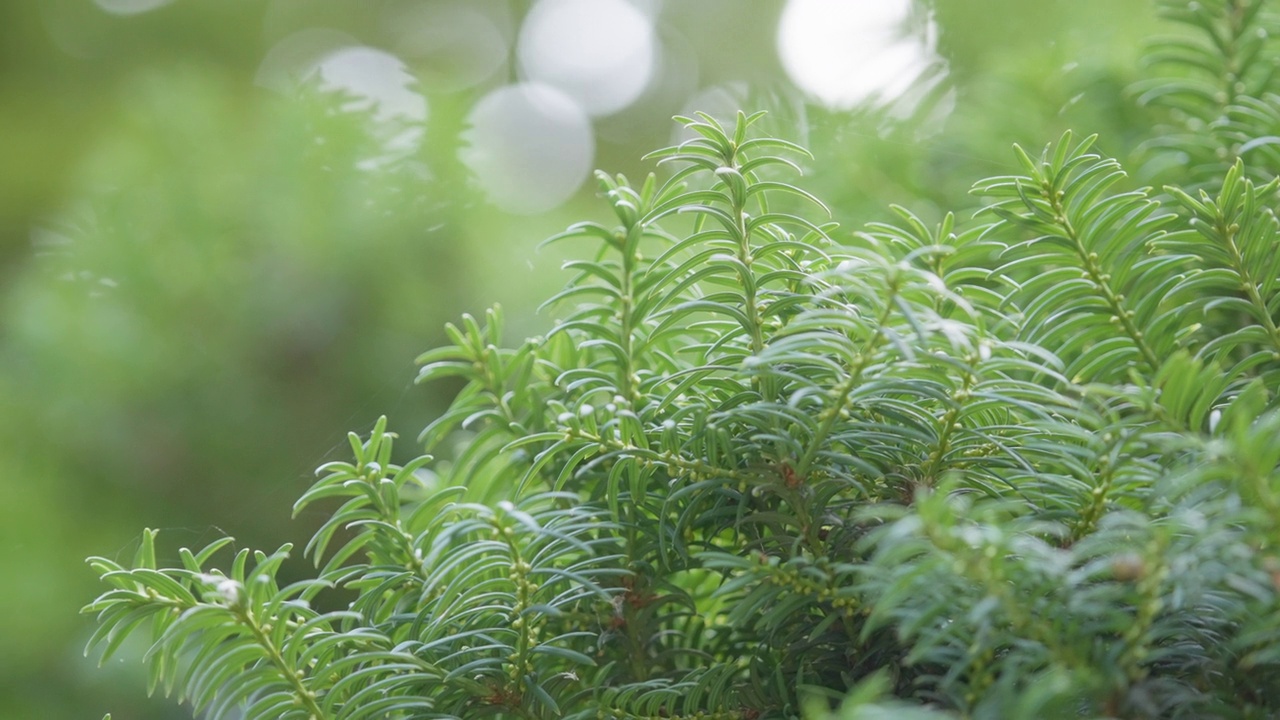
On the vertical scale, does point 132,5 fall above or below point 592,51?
above

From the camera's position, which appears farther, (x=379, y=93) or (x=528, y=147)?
(x=528, y=147)

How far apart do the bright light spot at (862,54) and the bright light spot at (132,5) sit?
1.57 m

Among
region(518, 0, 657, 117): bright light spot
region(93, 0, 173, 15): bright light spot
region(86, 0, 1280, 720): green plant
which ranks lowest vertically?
region(86, 0, 1280, 720): green plant

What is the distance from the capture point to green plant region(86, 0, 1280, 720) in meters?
0.21

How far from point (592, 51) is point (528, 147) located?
0.48 meters

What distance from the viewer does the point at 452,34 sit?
6.14 feet

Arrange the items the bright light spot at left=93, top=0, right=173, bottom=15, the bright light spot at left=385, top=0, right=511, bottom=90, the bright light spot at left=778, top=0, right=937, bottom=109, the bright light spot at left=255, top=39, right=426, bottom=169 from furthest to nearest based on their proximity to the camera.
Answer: the bright light spot at left=93, top=0, right=173, bottom=15, the bright light spot at left=385, top=0, right=511, bottom=90, the bright light spot at left=255, top=39, right=426, bottom=169, the bright light spot at left=778, top=0, right=937, bottom=109

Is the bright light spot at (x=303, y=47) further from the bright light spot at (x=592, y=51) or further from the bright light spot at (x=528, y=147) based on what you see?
the bright light spot at (x=528, y=147)

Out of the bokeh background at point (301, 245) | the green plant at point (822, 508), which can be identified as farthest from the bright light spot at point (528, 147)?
the green plant at point (822, 508)

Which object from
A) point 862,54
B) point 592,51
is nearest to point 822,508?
point 862,54

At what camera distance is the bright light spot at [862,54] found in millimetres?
738

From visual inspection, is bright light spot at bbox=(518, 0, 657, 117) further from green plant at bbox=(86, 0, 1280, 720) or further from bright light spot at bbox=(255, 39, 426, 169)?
green plant at bbox=(86, 0, 1280, 720)

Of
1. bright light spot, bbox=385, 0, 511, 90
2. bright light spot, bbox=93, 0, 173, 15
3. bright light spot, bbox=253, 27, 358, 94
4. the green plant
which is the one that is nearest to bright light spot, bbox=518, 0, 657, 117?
bright light spot, bbox=385, 0, 511, 90

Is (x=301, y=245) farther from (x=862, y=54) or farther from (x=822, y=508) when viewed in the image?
(x=822, y=508)
